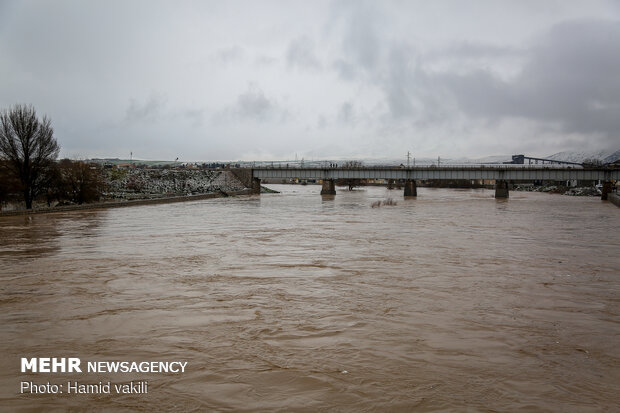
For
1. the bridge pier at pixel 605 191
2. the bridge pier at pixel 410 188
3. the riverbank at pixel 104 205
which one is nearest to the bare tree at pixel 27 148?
the riverbank at pixel 104 205

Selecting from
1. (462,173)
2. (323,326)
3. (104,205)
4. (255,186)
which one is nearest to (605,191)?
(462,173)

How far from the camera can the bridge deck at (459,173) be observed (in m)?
90.6

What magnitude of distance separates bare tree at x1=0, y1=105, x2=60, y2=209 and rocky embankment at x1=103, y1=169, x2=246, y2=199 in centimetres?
2962

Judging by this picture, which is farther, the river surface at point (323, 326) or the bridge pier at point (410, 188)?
the bridge pier at point (410, 188)

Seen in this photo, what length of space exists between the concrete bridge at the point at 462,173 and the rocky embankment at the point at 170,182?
798 centimetres

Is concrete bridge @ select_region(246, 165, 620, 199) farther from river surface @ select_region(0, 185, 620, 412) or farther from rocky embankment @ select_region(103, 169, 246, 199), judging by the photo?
river surface @ select_region(0, 185, 620, 412)

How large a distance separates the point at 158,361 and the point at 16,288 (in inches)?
363

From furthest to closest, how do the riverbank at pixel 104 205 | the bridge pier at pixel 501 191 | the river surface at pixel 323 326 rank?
the bridge pier at pixel 501 191 → the riverbank at pixel 104 205 → the river surface at pixel 323 326

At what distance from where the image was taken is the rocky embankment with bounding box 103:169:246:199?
9088 centimetres

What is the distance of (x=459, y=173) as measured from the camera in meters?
95.2

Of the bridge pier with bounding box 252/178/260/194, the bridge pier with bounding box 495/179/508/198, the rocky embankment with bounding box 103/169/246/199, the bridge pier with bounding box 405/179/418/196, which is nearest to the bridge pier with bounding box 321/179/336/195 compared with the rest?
the bridge pier with bounding box 252/178/260/194

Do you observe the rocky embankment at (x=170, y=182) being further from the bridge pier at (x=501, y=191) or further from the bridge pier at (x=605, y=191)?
the bridge pier at (x=605, y=191)

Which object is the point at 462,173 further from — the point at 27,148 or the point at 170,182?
the point at 27,148

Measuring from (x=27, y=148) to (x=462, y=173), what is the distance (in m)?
74.4
